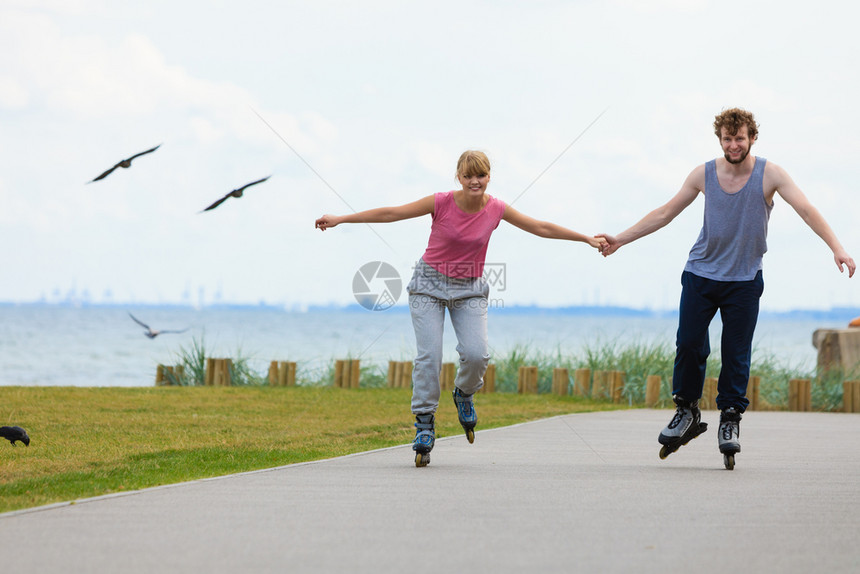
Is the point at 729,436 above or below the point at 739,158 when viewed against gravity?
below

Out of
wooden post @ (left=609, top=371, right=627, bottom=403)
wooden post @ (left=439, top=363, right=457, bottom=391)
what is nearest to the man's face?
wooden post @ (left=609, top=371, right=627, bottom=403)

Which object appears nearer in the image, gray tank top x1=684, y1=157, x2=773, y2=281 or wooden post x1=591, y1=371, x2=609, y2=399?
gray tank top x1=684, y1=157, x2=773, y2=281

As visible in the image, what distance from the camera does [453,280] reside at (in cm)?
624

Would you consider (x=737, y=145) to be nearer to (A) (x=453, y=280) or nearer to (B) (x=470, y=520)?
(A) (x=453, y=280)

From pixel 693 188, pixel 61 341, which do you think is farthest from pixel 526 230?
pixel 61 341

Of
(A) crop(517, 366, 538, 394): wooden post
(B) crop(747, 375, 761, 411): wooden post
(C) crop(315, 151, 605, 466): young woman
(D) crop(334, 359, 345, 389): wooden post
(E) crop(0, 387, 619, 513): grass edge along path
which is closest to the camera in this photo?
(E) crop(0, 387, 619, 513): grass edge along path

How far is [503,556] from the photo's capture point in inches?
144

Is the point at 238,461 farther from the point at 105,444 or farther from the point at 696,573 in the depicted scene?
the point at 696,573

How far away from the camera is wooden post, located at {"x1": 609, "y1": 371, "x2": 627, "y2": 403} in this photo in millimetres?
12336

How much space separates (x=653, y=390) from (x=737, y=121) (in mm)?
6371

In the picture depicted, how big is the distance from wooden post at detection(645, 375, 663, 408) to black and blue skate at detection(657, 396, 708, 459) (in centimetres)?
571

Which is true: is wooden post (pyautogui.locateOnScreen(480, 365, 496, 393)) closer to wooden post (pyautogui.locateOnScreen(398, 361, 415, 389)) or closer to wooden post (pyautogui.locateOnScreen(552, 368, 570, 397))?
wooden post (pyautogui.locateOnScreen(552, 368, 570, 397))

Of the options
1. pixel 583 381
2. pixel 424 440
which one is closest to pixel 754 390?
pixel 583 381

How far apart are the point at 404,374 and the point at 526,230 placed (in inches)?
306
